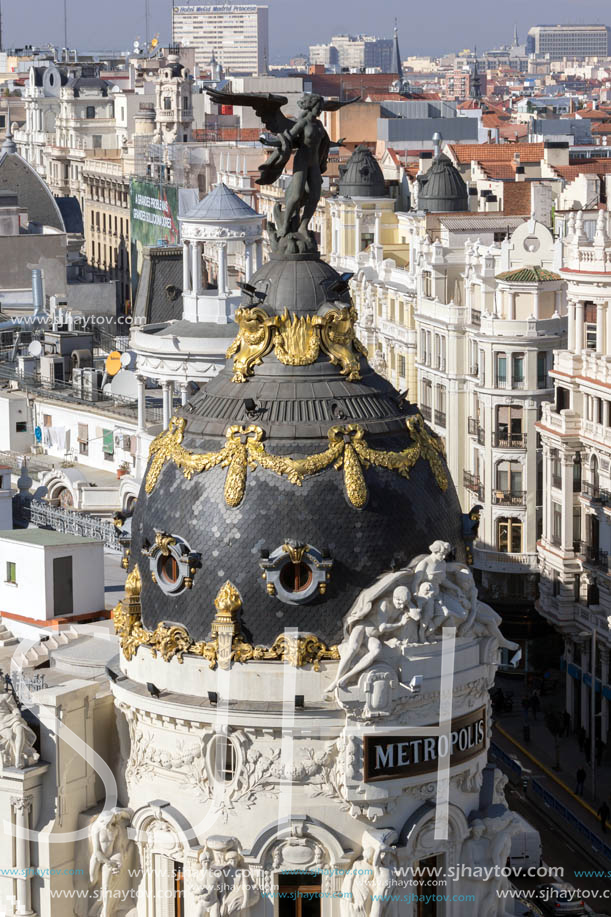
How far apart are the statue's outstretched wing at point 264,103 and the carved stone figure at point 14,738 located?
13.7m

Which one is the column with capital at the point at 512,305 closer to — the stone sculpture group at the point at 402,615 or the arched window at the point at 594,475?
the arched window at the point at 594,475

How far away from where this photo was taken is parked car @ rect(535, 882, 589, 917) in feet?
229

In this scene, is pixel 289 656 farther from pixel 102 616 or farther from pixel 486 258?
pixel 486 258

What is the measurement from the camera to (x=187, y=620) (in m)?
45.6

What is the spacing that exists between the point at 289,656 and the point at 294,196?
10331mm

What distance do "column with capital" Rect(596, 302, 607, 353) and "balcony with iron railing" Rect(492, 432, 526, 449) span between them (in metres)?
12.1

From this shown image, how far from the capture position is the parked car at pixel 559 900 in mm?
69812

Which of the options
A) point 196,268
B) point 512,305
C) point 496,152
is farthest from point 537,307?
point 496,152

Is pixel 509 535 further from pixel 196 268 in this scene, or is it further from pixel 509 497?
pixel 196 268

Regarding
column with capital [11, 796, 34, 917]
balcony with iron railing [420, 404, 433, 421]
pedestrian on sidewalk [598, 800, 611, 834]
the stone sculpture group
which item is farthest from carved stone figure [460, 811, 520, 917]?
balcony with iron railing [420, 404, 433, 421]

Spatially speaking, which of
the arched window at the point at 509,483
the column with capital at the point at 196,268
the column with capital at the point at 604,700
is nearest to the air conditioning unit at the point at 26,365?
the column with capital at the point at 196,268

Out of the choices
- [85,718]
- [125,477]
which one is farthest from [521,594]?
[85,718]

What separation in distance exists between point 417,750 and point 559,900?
27.6 m

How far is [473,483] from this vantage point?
120375 millimetres
